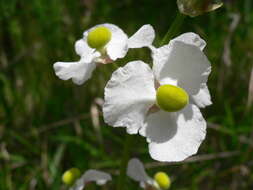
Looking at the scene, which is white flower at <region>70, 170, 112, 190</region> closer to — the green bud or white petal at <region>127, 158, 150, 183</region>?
white petal at <region>127, 158, 150, 183</region>

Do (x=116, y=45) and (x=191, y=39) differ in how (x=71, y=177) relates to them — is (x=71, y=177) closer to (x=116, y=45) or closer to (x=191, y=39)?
(x=116, y=45)

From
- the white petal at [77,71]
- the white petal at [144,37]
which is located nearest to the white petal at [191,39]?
the white petal at [144,37]

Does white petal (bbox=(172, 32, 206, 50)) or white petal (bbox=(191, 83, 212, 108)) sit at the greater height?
white petal (bbox=(172, 32, 206, 50))

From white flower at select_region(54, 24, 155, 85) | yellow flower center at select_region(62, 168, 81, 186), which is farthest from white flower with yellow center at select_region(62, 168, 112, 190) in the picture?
white flower at select_region(54, 24, 155, 85)

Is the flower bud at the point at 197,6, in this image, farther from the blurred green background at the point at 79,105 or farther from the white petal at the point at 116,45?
the blurred green background at the point at 79,105

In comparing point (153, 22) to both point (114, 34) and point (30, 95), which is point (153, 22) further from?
point (114, 34)

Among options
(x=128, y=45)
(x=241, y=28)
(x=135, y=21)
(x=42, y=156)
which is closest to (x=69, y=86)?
(x=42, y=156)
